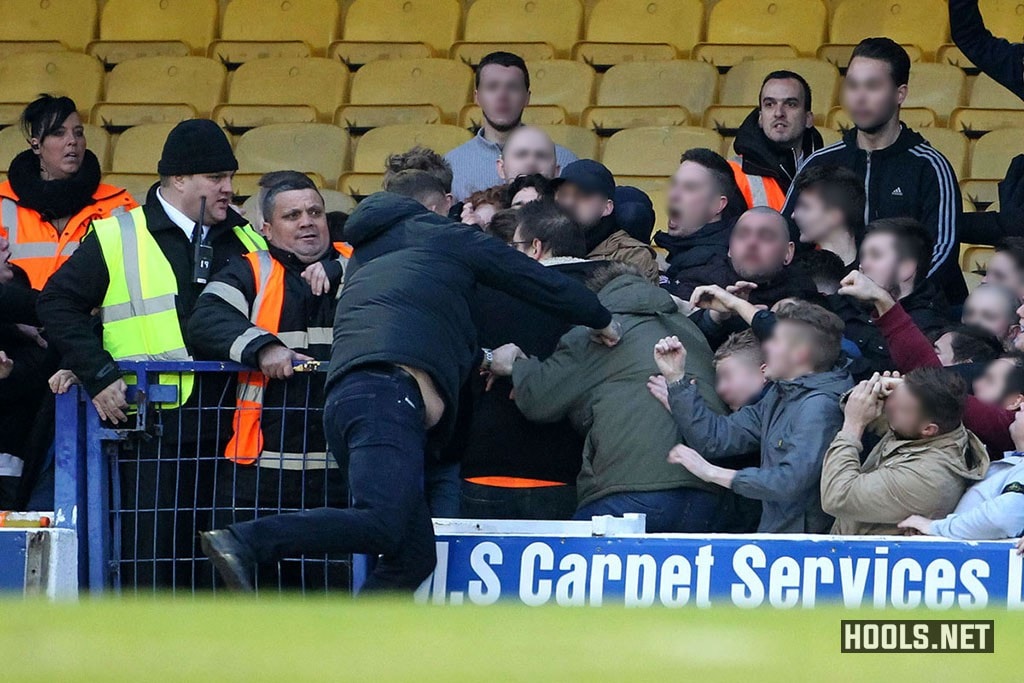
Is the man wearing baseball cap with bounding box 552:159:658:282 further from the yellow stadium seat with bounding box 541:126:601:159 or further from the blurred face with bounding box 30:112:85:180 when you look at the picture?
the yellow stadium seat with bounding box 541:126:601:159

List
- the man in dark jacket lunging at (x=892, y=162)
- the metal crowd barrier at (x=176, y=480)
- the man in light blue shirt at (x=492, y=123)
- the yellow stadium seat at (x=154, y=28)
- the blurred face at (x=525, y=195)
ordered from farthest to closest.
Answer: the yellow stadium seat at (x=154, y=28) < the man in light blue shirt at (x=492, y=123) < the man in dark jacket lunging at (x=892, y=162) < the blurred face at (x=525, y=195) < the metal crowd barrier at (x=176, y=480)

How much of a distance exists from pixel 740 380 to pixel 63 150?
314 centimetres

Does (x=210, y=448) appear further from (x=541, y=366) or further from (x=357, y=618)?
(x=357, y=618)

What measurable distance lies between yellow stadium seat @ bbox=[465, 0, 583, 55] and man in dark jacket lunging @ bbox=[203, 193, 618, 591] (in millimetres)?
5336

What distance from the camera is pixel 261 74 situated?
10.2 meters

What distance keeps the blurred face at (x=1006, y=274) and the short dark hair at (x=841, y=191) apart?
1.56ft

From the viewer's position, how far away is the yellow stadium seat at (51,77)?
10.3 meters

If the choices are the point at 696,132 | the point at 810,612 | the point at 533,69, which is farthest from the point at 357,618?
the point at 533,69

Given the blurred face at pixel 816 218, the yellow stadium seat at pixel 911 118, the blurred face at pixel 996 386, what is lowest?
the blurred face at pixel 996 386

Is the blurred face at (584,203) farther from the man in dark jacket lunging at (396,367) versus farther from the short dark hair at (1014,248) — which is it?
the short dark hair at (1014,248)

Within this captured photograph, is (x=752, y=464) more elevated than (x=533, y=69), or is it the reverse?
(x=533, y=69)

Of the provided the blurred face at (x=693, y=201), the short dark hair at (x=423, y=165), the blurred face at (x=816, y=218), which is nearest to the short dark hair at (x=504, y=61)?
the short dark hair at (x=423, y=165)

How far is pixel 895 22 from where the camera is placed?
9.75 meters

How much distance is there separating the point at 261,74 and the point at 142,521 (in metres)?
5.57
